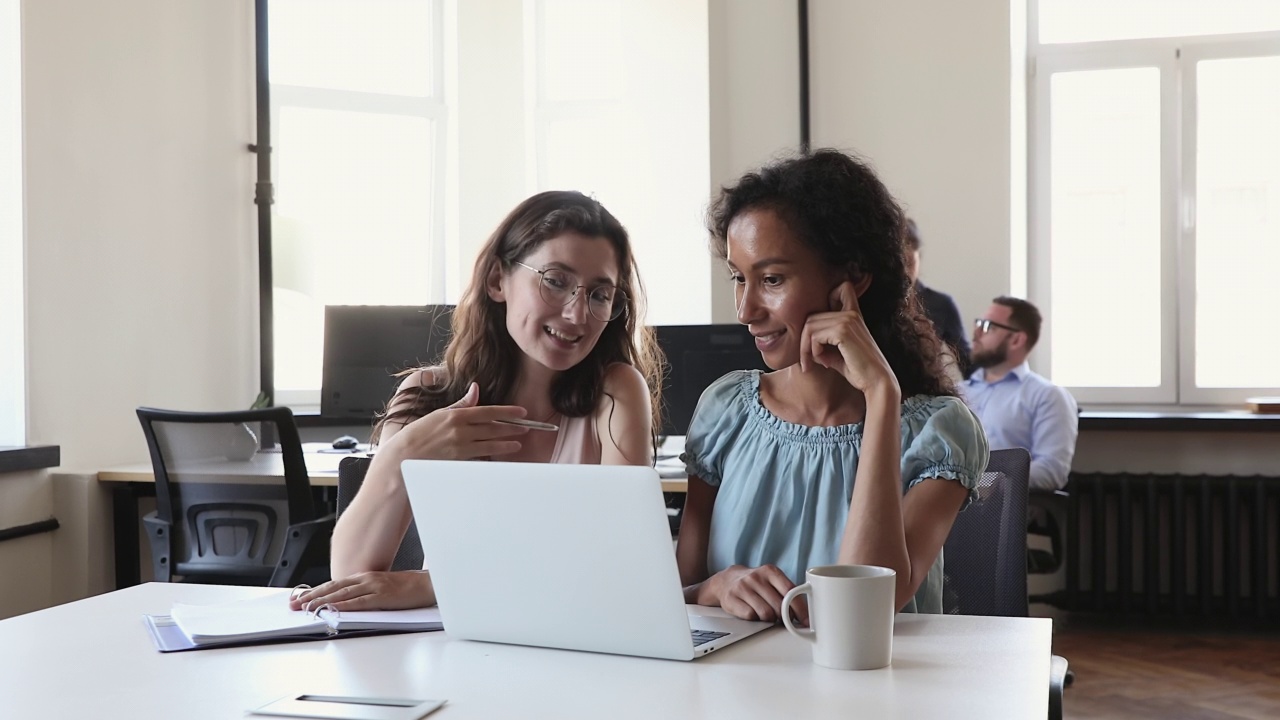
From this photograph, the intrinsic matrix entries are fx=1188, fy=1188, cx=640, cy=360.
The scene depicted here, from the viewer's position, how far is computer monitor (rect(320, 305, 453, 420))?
11.6 feet

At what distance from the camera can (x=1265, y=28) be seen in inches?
176

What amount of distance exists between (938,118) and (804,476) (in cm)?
330

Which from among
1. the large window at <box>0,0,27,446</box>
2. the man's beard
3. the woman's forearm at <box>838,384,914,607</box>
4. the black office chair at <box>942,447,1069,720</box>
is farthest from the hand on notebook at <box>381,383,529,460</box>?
the man's beard

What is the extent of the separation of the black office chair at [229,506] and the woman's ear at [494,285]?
1311 millimetres

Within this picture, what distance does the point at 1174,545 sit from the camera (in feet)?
13.9

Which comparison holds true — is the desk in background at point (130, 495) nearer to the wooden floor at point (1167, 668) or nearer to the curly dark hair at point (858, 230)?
the curly dark hair at point (858, 230)

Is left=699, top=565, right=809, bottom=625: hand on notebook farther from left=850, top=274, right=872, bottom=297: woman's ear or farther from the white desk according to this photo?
left=850, top=274, right=872, bottom=297: woman's ear

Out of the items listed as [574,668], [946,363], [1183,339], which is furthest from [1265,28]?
[574,668]

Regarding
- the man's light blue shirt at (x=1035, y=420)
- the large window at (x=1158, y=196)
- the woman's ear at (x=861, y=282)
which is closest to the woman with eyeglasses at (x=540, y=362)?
the woman's ear at (x=861, y=282)

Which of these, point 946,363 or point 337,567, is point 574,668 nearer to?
point 337,567

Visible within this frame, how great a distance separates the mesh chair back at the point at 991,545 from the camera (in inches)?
64.7

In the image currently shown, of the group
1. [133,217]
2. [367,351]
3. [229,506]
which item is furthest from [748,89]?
[229,506]

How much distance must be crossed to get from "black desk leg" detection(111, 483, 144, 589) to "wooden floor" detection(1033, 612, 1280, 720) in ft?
8.76

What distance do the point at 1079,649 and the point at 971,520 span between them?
8.58 ft
